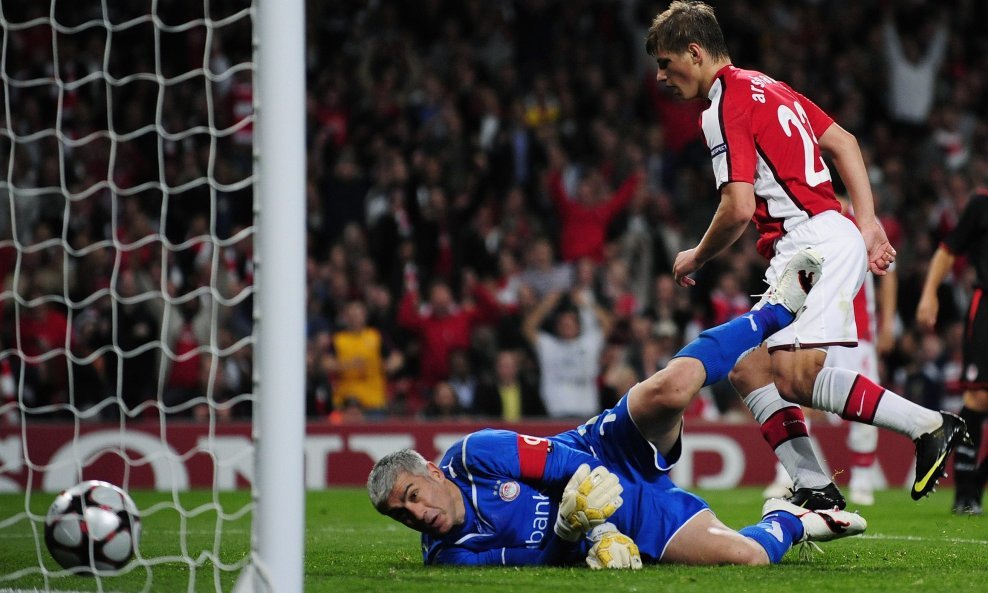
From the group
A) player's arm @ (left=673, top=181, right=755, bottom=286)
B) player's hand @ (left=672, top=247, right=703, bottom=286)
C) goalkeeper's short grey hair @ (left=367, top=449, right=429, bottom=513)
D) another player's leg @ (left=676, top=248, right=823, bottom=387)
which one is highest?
player's arm @ (left=673, top=181, right=755, bottom=286)

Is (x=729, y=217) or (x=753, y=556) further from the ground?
(x=729, y=217)

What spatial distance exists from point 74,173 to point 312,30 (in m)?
4.00

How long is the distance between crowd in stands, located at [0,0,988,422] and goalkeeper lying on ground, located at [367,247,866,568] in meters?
5.74

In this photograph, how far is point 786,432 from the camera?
16.5ft

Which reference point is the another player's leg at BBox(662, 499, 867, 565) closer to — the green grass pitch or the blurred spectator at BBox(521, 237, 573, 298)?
the green grass pitch

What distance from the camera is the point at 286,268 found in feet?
11.6

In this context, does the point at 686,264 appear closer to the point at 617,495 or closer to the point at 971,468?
the point at 617,495

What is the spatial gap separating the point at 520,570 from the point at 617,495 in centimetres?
48

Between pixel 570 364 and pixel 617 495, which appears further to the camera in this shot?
pixel 570 364

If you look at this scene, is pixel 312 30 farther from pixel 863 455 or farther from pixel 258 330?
pixel 258 330

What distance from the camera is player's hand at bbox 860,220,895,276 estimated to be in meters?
4.90

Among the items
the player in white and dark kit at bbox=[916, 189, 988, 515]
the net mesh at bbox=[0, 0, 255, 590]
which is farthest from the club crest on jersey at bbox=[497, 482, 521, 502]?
the net mesh at bbox=[0, 0, 255, 590]

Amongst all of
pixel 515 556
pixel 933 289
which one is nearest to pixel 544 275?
pixel 933 289

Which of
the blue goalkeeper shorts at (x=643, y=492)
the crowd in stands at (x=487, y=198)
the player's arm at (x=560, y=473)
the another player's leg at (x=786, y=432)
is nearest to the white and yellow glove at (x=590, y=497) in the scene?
the player's arm at (x=560, y=473)
